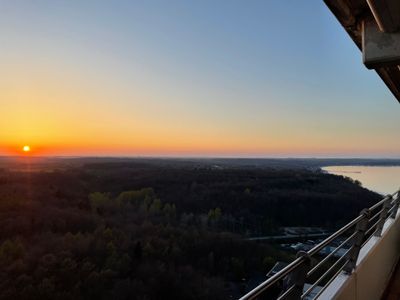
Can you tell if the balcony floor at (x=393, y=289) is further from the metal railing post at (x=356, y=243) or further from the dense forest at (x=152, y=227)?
the dense forest at (x=152, y=227)

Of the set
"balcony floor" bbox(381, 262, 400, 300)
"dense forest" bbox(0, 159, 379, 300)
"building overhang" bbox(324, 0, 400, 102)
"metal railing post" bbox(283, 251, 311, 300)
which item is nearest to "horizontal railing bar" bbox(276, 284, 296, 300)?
"metal railing post" bbox(283, 251, 311, 300)

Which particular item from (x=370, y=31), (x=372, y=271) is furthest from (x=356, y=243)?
(x=370, y=31)

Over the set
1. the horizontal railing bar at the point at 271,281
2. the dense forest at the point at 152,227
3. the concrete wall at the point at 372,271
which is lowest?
the dense forest at the point at 152,227

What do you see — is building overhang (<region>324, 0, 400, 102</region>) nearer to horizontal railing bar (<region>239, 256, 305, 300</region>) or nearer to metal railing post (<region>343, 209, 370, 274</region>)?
horizontal railing bar (<region>239, 256, 305, 300</region>)

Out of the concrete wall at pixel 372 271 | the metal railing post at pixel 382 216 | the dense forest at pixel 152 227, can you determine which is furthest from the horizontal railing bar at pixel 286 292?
the dense forest at pixel 152 227

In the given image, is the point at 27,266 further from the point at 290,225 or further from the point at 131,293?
the point at 290,225

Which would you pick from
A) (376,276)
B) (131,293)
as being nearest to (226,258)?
(131,293)
